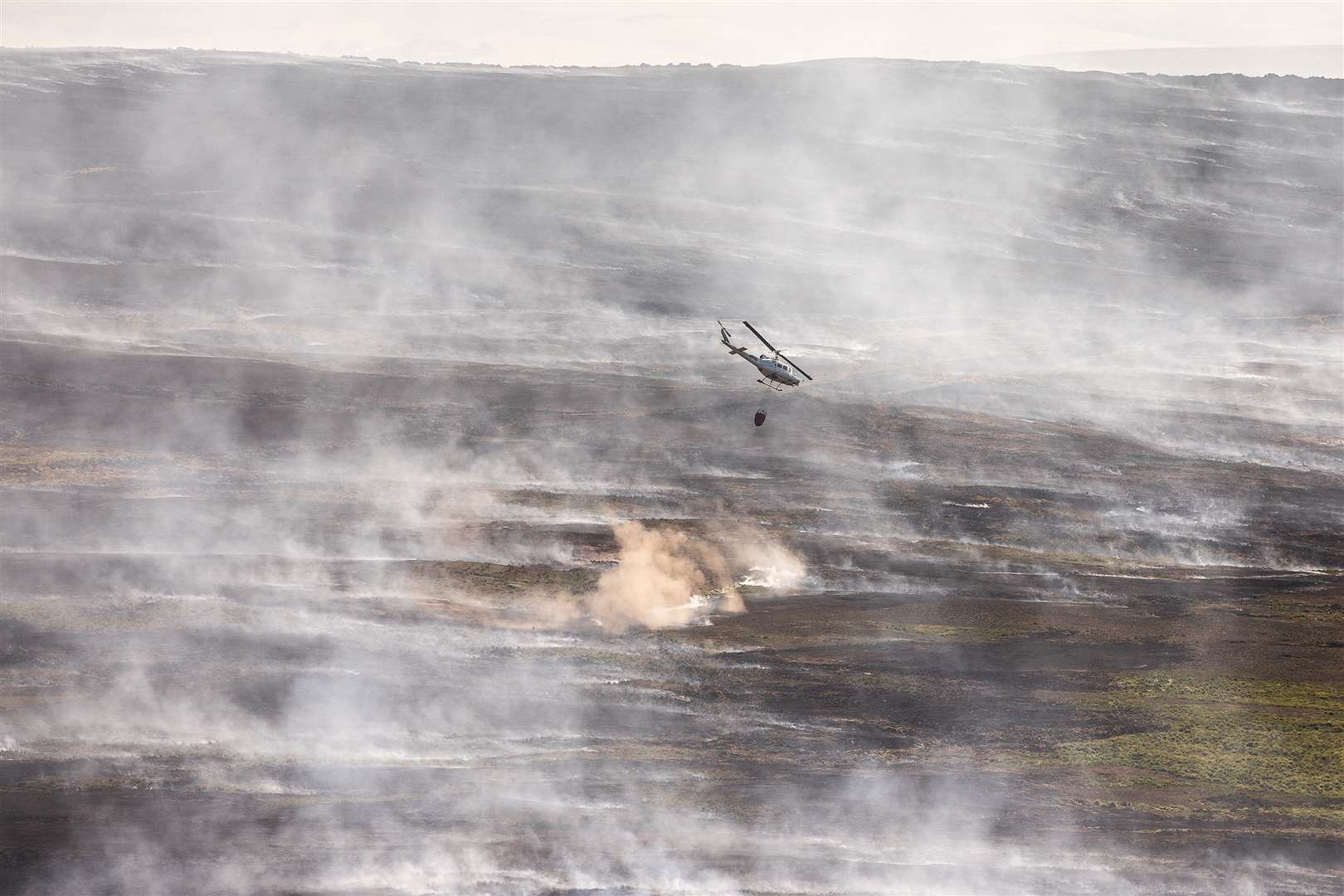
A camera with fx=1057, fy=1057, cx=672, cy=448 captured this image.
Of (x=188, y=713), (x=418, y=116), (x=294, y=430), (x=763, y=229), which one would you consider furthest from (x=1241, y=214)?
(x=188, y=713)

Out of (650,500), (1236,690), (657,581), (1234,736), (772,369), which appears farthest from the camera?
(650,500)

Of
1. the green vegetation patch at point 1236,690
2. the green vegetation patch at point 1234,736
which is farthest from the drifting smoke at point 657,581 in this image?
the green vegetation patch at point 1236,690

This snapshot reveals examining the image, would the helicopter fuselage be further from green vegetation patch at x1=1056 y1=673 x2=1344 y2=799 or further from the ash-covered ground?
green vegetation patch at x1=1056 y1=673 x2=1344 y2=799

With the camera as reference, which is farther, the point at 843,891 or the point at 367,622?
the point at 367,622

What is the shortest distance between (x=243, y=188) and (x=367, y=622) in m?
31.9

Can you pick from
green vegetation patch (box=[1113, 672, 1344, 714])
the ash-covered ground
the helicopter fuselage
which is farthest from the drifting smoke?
green vegetation patch (box=[1113, 672, 1344, 714])

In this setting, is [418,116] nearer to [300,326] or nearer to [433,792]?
[300,326]

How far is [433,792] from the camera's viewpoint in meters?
26.4

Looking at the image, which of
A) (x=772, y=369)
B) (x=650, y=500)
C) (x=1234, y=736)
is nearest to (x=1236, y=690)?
(x=1234, y=736)

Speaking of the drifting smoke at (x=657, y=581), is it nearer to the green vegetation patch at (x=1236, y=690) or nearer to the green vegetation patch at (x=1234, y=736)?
the green vegetation patch at (x=1234, y=736)

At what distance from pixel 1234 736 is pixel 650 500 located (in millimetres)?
18652

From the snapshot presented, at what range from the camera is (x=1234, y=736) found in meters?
29.3

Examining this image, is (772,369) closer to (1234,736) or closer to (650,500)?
(650,500)

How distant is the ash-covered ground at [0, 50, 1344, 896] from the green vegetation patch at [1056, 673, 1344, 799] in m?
0.13
